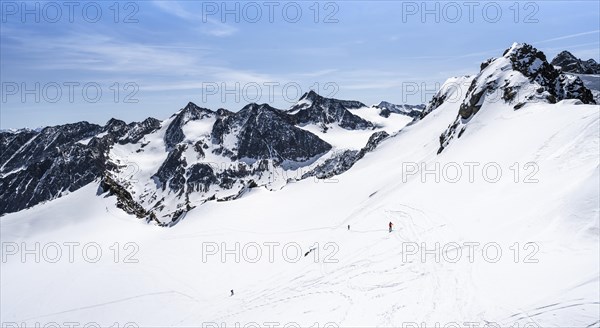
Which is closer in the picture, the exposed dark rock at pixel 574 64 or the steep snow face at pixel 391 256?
the steep snow face at pixel 391 256

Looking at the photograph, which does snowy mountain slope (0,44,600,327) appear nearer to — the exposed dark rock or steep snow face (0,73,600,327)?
steep snow face (0,73,600,327)

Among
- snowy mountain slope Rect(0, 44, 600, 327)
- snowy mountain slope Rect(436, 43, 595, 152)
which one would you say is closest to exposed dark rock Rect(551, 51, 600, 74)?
snowy mountain slope Rect(436, 43, 595, 152)

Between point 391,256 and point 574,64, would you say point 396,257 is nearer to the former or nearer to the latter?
point 391,256

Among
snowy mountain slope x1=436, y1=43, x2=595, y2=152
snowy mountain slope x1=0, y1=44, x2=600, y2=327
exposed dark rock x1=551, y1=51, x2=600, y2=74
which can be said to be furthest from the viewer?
exposed dark rock x1=551, y1=51, x2=600, y2=74

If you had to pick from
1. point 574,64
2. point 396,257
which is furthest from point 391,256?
point 574,64

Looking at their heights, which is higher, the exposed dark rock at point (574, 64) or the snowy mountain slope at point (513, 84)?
the exposed dark rock at point (574, 64)

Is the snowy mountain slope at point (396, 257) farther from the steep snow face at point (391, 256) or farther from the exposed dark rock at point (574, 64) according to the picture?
the exposed dark rock at point (574, 64)

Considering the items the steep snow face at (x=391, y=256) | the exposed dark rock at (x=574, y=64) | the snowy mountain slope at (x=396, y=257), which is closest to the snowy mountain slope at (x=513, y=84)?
the snowy mountain slope at (x=396, y=257)
